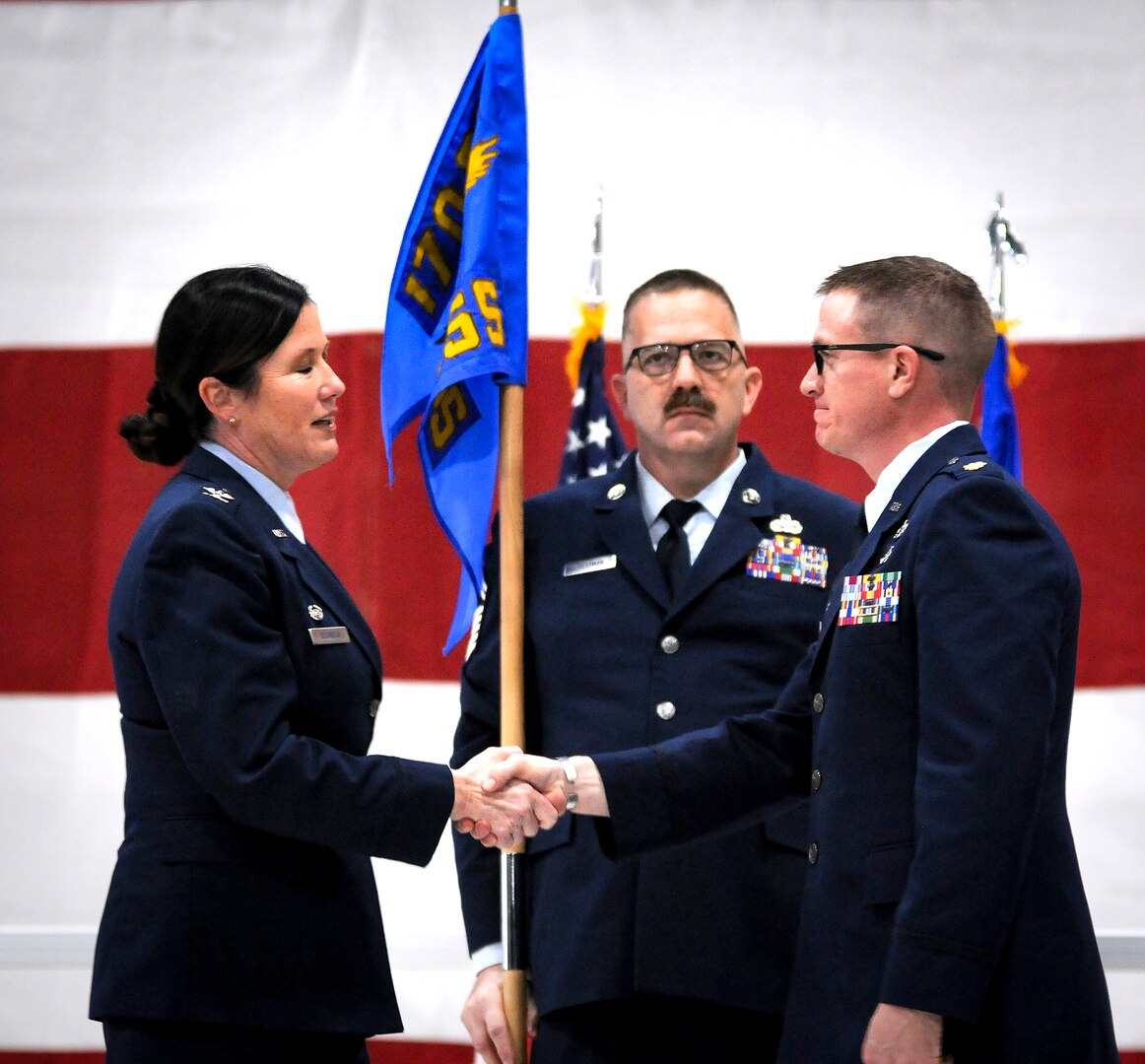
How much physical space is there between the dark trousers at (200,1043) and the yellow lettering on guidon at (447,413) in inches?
35.5

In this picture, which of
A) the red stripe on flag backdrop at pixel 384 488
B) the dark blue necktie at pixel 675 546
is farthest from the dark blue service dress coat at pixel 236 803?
the red stripe on flag backdrop at pixel 384 488

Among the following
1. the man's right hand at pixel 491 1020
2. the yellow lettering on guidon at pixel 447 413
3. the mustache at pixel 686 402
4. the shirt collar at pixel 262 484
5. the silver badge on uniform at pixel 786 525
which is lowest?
the man's right hand at pixel 491 1020

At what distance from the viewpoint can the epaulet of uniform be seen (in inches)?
63.7

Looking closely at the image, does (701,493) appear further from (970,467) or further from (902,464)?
(970,467)

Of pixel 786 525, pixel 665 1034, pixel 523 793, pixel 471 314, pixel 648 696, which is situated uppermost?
pixel 471 314

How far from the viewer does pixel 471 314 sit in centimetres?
221

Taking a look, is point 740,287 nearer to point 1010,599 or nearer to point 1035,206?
point 1035,206

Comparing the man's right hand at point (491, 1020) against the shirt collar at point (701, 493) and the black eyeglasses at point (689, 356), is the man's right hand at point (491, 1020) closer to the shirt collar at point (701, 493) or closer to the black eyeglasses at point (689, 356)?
the shirt collar at point (701, 493)

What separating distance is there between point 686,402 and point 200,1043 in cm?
121

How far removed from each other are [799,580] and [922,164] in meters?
1.55

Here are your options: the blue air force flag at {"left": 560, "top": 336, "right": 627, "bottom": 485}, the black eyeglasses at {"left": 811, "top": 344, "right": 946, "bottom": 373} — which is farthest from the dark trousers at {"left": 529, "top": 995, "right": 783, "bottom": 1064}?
the blue air force flag at {"left": 560, "top": 336, "right": 627, "bottom": 485}

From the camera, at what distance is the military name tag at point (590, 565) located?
2.33 m

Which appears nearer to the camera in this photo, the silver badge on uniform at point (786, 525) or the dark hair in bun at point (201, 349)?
the dark hair in bun at point (201, 349)

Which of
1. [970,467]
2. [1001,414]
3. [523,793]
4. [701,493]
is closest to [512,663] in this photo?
[523,793]
